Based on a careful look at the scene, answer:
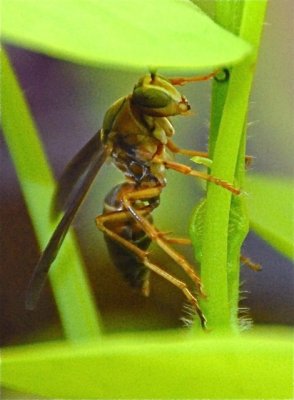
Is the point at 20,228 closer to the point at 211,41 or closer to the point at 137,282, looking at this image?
the point at 137,282

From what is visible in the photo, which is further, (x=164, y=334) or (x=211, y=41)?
(x=164, y=334)

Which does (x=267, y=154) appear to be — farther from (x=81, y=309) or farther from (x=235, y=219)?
(x=81, y=309)

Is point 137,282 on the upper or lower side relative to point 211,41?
lower

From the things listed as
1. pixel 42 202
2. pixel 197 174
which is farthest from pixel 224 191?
pixel 42 202

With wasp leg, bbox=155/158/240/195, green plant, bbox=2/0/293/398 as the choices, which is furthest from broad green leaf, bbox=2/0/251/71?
wasp leg, bbox=155/158/240/195

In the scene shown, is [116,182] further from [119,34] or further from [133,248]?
[119,34]

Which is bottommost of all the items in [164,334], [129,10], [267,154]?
[164,334]

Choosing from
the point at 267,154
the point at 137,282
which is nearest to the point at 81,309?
the point at 137,282
